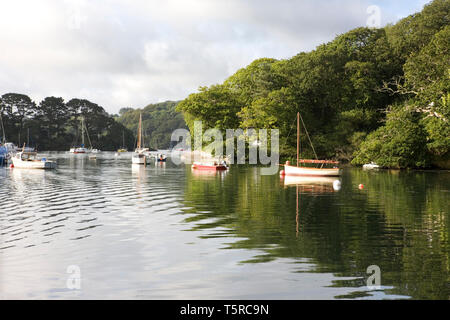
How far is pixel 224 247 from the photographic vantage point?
16750mm

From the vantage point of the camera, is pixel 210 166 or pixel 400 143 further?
pixel 210 166

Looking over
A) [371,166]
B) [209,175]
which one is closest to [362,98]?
[371,166]

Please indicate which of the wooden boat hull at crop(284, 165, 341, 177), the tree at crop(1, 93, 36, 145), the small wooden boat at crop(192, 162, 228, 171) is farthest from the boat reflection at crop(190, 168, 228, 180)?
the tree at crop(1, 93, 36, 145)

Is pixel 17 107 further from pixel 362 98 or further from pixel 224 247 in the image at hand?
pixel 224 247

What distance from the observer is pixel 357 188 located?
40.4 meters

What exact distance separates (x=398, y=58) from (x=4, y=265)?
84.1 m

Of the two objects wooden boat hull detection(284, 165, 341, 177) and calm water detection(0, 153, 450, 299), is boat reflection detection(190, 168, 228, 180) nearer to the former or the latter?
wooden boat hull detection(284, 165, 341, 177)

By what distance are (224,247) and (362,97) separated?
74539 mm

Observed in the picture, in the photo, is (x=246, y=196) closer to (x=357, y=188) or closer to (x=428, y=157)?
(x=357, y=188)

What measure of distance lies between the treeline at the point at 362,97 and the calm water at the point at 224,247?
41.6 m

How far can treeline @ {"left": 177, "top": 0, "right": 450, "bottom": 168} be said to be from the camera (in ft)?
226

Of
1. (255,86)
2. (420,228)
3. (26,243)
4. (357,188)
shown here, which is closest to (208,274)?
(26,243)

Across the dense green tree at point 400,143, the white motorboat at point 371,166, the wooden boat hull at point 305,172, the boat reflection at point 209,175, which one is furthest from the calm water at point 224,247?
the white motorboat at point 371,166

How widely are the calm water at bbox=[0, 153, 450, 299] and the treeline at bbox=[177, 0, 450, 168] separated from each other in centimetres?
4157
